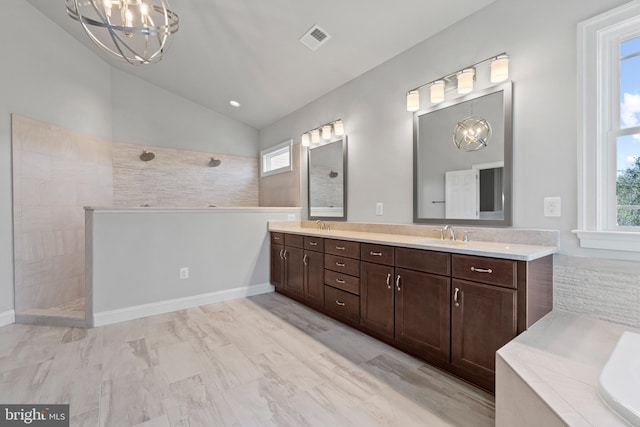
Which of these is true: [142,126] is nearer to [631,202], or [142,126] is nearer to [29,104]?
[29,104]

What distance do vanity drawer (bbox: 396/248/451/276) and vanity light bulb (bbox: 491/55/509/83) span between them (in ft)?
4.32

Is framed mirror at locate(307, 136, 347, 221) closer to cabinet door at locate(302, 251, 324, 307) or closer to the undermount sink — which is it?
cabinet door at locate(302, 251, 324, 307)

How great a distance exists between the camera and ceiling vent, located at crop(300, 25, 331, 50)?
2.72 metres

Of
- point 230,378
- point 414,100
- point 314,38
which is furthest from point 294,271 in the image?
point 314,38

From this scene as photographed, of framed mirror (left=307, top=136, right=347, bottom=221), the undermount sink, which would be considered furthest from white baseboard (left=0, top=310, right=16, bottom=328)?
the undermount sink

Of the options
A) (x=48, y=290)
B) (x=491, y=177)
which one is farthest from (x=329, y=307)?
(x=48, y=290)

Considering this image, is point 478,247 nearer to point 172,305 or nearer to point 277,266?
point 277,266

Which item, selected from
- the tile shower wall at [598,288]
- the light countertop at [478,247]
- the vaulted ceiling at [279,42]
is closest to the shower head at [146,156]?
the vaulted ceiling at [279,42]

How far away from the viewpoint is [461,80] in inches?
89.5

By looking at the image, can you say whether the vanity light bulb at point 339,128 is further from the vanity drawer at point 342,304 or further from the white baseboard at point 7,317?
the white baseboard at point 7,317

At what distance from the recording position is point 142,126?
4.54 m

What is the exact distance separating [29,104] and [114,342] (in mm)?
2713

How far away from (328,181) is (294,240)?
91 cm

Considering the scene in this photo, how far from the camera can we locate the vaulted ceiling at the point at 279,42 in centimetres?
242
